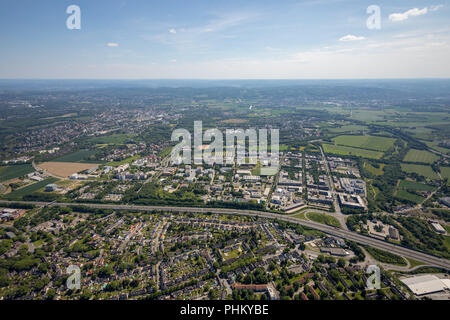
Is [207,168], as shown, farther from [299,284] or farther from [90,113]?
[90,113]

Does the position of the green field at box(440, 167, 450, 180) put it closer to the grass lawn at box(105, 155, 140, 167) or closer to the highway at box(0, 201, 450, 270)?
the highway at box(0, 201, 450, 270)

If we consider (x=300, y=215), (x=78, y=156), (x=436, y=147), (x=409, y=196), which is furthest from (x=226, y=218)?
(x=436, y=147)

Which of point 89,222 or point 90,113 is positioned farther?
point 90,113

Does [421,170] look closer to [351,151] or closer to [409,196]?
[409,196]
